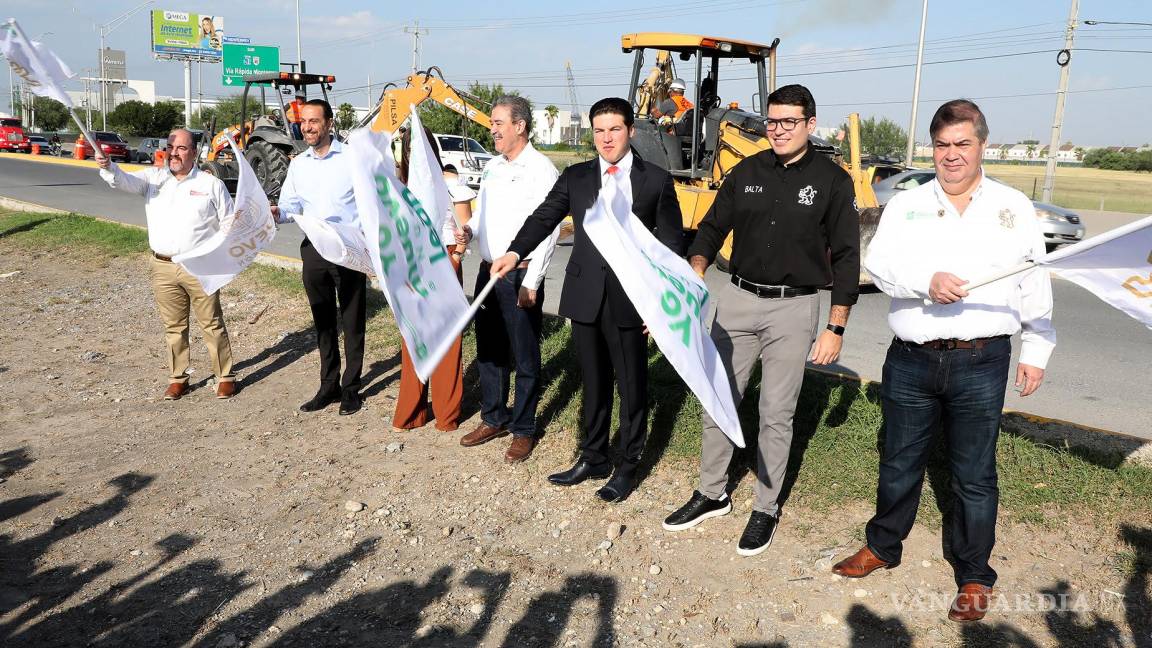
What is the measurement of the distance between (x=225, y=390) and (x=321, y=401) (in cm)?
85

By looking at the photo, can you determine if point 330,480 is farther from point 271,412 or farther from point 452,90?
point 452,90

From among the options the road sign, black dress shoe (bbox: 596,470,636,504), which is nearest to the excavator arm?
black dress shoe (bbox: 596,470,636,504)

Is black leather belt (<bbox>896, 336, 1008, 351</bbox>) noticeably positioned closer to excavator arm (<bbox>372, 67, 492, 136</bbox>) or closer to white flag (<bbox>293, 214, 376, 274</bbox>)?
white flag (<bbox>293, 214, 376, 274</bbox>)

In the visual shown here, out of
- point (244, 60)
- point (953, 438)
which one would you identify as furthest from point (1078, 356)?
point (244, 60)

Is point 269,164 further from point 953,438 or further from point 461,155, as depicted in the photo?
point 953,438

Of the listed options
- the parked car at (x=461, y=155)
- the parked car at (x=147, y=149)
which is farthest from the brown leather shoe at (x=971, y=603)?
the parked car at (x=147, y=149)

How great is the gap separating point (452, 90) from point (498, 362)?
9230 millimetres

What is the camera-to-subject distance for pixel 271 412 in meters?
6.07

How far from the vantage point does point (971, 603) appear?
345 centimetres

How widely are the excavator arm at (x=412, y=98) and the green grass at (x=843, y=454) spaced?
6.83 meters

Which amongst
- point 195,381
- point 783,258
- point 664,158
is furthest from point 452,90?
point 783,258

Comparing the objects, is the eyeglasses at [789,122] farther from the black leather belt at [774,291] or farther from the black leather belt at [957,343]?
the black leather belt at [957,343]

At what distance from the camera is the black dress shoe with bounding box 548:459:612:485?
476cm

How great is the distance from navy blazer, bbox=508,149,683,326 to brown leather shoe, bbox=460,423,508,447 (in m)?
1.25
